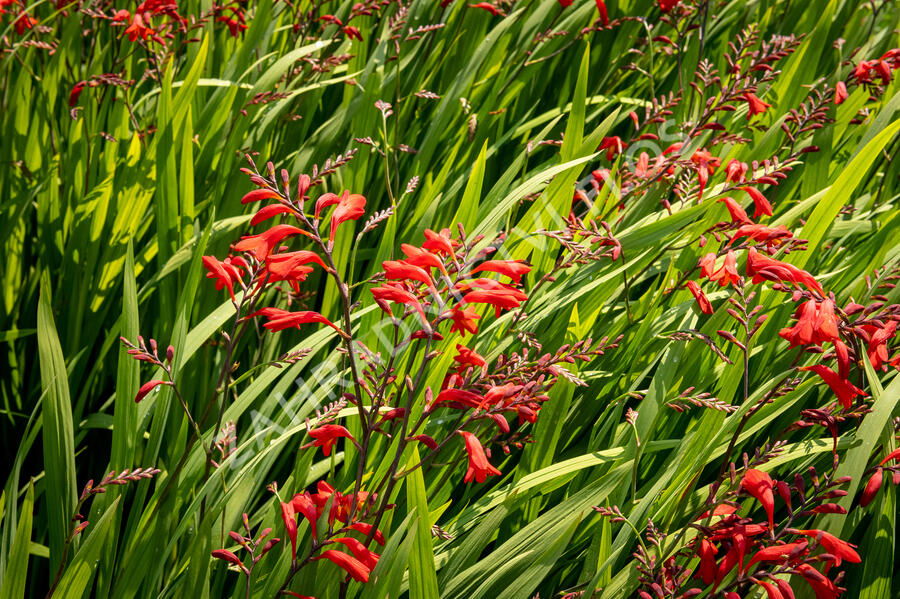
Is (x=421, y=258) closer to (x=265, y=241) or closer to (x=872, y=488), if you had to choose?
(x=265, y=241)

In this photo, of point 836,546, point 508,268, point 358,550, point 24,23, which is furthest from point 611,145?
point 24,23

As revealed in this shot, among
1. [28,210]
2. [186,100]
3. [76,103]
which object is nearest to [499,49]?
[186,100]

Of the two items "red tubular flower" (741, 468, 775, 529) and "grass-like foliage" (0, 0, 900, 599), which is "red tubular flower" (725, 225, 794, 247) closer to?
"grass-like foliage" (0, 0, 900, 599)

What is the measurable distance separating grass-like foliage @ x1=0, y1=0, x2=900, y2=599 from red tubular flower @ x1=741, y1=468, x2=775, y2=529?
0.01m

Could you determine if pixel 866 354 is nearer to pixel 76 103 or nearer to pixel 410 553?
pixel 410 553

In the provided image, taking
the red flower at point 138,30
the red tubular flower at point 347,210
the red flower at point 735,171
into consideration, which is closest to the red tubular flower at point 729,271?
the red flower at point 735,171

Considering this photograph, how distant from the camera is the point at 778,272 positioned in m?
1.27

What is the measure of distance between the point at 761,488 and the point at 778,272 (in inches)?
14.2

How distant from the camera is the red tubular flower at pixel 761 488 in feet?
3.71

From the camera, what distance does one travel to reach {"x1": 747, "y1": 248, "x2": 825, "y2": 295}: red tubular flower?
4.09 ft

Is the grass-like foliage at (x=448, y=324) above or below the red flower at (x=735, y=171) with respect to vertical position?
below

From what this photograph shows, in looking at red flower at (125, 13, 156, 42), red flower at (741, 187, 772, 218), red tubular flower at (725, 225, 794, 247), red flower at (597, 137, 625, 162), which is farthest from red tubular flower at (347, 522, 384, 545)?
red flower at (125, 13, 156, 42)

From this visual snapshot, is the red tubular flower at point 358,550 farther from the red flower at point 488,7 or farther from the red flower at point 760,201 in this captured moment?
the red flower at point 488,7

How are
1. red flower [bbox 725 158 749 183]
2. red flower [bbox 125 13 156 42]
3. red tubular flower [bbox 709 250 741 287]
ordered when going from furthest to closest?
red flower [bbox 125 13 156 42] < red flower [bbox 725 158 749 183] < red tubular flower [bbox 709 250 741 287]
